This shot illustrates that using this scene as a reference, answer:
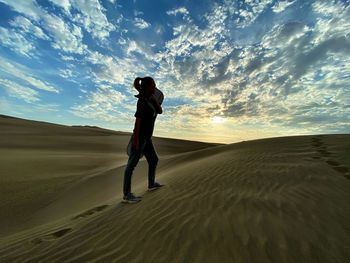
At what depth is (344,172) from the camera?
524 cm

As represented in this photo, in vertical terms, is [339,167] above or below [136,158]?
below

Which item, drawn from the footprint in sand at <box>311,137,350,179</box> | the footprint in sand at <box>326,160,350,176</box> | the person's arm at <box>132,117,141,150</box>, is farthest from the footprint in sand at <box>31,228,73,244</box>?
the footprint in sand at <box>326,160,350,176</box>

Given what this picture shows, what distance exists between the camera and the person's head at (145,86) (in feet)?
15.4

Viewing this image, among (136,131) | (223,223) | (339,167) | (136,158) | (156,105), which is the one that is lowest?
(223,223)

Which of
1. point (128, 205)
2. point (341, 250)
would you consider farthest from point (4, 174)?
point (341, 250)

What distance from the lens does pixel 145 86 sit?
4707 millimetres

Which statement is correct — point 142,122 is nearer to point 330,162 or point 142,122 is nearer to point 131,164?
point 131,164

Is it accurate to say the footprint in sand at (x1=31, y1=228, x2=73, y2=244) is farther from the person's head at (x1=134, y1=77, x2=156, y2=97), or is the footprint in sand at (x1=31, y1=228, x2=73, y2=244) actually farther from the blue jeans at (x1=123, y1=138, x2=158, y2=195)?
the person's head at (x1=134, y1=77, x2=156, y2=97)

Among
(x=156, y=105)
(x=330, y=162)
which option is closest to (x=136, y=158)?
(x=156, y=105)

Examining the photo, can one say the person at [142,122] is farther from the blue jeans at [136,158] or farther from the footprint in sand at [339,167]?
the footprint in sand at [339,167]

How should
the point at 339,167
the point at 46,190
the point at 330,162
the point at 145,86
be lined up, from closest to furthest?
the point at 145,86
the point at 339,167
the point at 330,162
the point at 46,190

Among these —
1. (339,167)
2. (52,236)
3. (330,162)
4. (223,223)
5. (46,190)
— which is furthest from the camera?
(46,190)

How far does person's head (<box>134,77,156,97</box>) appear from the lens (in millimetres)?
4703

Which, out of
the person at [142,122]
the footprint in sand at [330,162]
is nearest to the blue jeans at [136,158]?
the person at [142,122]
